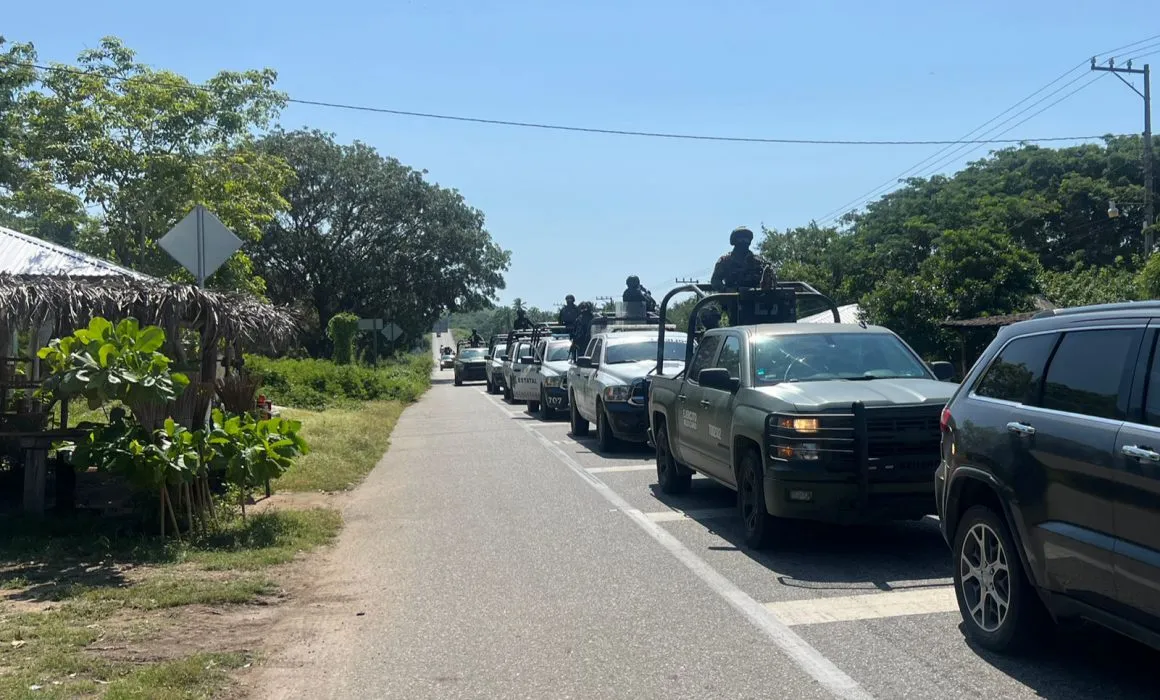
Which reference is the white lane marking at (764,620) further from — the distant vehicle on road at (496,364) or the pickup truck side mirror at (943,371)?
the distant vehicle on road at (496,364)

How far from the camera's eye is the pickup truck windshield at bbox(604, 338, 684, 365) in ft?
54.6

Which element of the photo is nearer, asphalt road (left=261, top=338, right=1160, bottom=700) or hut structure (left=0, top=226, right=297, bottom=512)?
asphalt road (left=261, top=338, right=1160, bottom=700)

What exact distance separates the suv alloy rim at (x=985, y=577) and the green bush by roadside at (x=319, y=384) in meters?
19.7

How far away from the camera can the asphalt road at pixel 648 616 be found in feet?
17.4

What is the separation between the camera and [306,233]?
5169 centimetres

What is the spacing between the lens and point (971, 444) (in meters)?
5.76

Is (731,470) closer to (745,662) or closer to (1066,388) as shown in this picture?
(745,662)

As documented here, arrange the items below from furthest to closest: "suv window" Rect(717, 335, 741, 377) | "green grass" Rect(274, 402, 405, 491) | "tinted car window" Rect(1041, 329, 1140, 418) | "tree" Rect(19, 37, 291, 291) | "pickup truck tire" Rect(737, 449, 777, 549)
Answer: "tree" Rect(19, 37, 291, 291) → "green grass" Rect(274, 402, 405, 491) → "suv window" Rect(717, 335, 741, 377) → "pickup truck tire" Rect(737, 449, 777, 549) → "tinted car window" Rect(1041, 329, 1140, 418)

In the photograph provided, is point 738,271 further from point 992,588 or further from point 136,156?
point 136,156

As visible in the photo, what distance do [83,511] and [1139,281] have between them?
66.4 feet

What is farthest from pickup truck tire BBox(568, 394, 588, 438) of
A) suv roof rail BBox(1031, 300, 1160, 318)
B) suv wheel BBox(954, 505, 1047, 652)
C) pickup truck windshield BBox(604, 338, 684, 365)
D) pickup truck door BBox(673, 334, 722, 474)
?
suv roof rail BBox(1031, 300, 1160, 318)

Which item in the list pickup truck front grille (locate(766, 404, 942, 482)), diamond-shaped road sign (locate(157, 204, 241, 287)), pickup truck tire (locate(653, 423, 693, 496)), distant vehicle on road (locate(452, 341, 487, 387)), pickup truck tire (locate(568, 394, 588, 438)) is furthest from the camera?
distant vehicle on road (locate(452, 341, 487, 387))

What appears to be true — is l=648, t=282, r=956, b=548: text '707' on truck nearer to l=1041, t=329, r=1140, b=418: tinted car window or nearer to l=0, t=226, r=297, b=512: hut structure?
l=1041, t=329, r=1140, b=418: tinted car window

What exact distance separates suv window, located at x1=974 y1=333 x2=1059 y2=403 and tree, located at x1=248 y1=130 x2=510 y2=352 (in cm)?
4704
